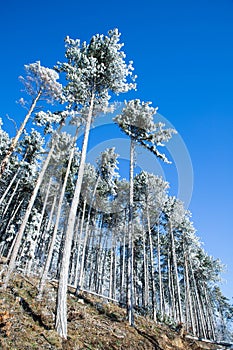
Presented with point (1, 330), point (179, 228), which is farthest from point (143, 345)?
point (179, 228)

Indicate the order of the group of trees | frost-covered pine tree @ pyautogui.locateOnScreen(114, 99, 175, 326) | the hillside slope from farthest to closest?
frost-covered pine tree @ pyautogui.locateOnScreen(114, 99, 175, 326)
the group of trees
the hillside slope

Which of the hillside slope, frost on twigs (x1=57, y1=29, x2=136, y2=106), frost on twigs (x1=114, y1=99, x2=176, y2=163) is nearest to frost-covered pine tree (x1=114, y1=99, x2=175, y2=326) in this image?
frost on twigs (x1=114, y1=99, x2=176, y2=163)

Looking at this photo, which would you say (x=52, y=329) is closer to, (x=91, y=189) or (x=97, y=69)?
(x=97, y=69)

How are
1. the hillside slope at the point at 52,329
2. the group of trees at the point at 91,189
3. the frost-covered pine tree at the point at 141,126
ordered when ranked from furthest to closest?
1. the frost-covered pine tree at the point at 141,126
2. the group of trees at the point at 91,189
3. the hillside slope at the point at 52,329

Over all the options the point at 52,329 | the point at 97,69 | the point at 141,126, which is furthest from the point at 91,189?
the point at 52,329

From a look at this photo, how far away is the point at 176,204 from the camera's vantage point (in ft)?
78.6

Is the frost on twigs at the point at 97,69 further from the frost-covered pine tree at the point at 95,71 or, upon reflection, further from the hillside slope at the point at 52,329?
the hillside slope at the point at 52,329

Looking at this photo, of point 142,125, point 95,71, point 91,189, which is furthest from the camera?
point 91,189

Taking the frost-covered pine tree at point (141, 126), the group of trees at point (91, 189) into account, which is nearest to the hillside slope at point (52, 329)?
the group of trees at point (91, 189)

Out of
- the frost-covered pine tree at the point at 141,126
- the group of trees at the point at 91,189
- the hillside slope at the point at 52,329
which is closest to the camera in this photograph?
the hillside slope at the point at 52,329

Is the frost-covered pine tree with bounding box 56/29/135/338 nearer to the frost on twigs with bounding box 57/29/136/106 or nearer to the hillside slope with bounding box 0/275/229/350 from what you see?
the frost on twigs with bounding box 57/29/136/106

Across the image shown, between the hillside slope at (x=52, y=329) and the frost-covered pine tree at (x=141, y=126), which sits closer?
the hillside slope at (x=52, y=329)

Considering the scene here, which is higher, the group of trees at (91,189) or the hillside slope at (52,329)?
the group of trees at (91,189)

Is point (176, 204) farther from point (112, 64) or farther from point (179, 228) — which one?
point (112, 64)
